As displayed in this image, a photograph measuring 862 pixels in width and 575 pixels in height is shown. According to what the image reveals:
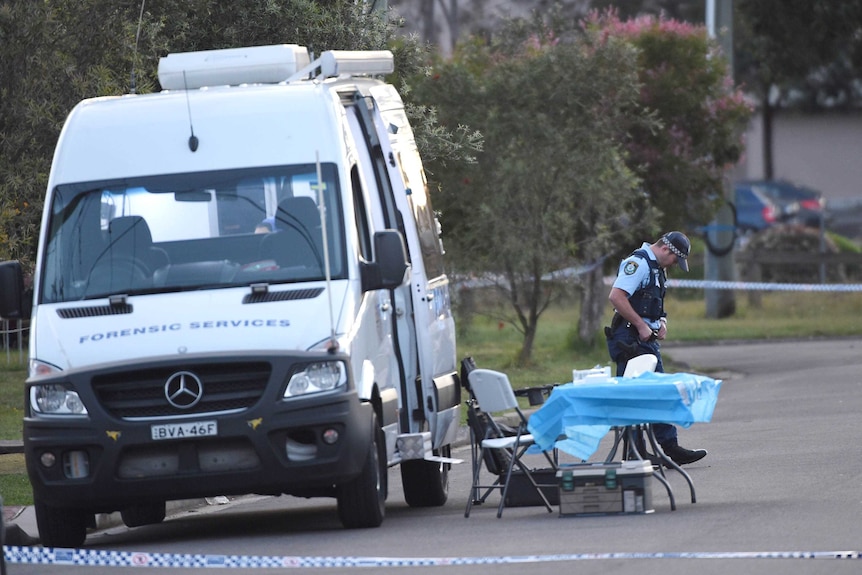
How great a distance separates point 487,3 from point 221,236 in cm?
4002

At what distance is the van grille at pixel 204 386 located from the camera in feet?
32.8

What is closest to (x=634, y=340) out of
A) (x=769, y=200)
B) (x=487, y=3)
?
(x=487, y=3)

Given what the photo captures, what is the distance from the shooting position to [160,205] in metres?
10.9

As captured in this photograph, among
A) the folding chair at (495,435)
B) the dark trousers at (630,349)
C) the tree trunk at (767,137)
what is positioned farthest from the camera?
the tree trunk at (767,137)

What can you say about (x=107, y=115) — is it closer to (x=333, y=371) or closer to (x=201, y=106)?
(x=201, y=106)

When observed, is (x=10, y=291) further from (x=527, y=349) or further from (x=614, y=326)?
(x=527, y=349)

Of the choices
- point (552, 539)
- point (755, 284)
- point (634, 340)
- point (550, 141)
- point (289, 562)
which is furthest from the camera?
point (755, 284)

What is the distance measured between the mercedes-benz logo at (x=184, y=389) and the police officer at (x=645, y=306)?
431 centimetres

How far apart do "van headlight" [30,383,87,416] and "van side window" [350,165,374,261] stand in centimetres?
194

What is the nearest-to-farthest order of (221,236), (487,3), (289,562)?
1. (289,562)
2. (221,236)
3. (487,3)

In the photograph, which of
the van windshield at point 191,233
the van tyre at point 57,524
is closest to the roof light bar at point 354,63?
the van windshield at point 191,233

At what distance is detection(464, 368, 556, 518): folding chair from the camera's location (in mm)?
11250

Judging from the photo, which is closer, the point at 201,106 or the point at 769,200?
the point at 201,106

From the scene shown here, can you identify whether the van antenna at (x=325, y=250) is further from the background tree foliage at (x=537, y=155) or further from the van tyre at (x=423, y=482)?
the background tree foliage at (x=537, y=155)
